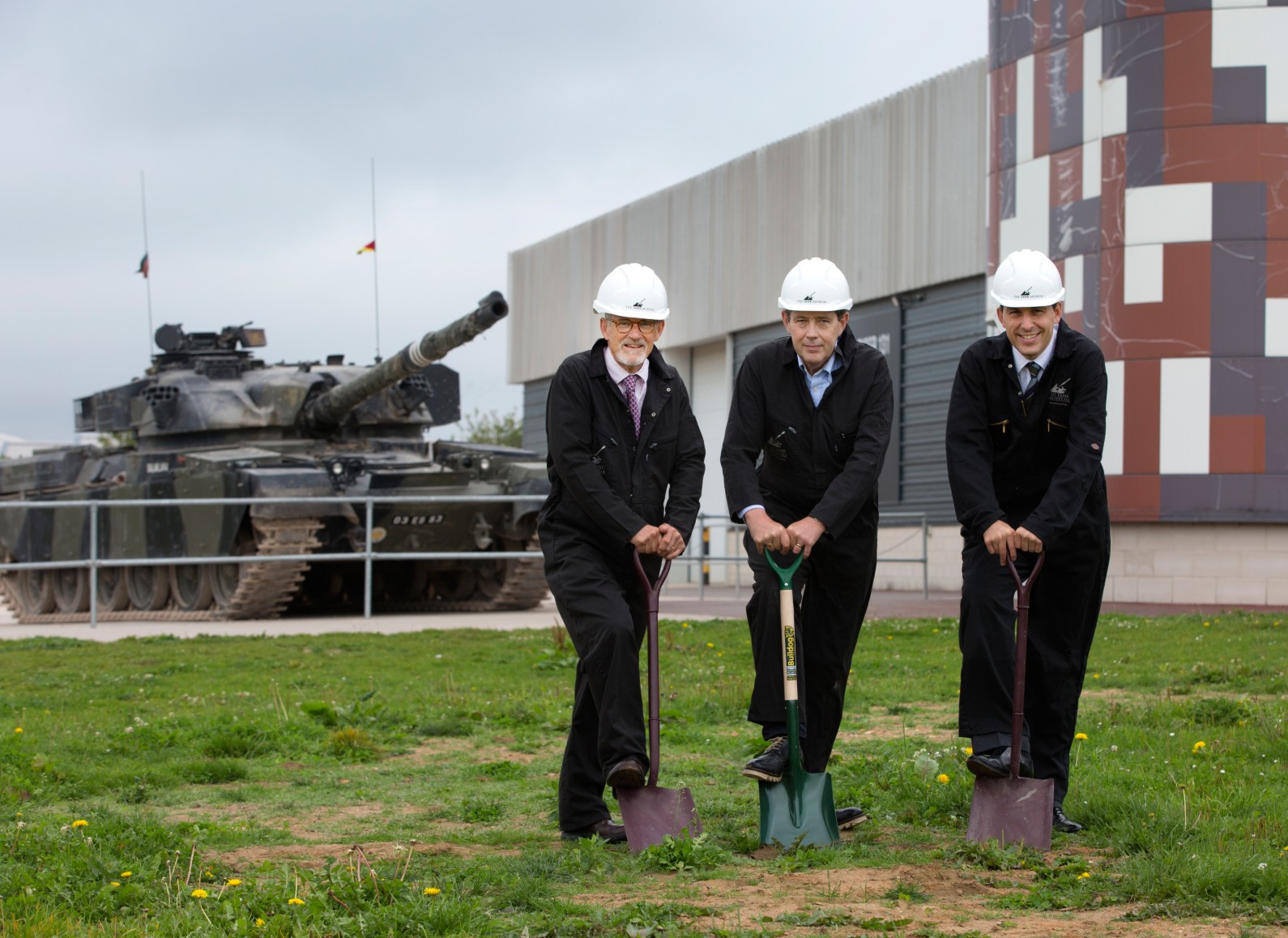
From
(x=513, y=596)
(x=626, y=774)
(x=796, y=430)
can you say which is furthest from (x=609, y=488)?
(x=513, y=596)

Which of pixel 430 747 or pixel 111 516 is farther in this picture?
pixel 111 516

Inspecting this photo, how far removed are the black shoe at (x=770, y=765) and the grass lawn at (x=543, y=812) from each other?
219 millimetres

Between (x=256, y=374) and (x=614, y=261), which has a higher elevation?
(x=614, y=261)

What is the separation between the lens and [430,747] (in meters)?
8.91

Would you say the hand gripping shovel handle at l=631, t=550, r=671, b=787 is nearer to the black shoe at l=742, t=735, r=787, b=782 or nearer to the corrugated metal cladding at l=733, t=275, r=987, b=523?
the black shoe at l=742, t=735, r=787, b=782

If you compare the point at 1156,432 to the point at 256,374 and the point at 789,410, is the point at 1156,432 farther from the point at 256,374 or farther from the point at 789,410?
the point at 789,410

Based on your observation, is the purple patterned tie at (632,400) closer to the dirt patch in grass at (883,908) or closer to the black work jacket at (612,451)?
the black work jacket at (612,451)

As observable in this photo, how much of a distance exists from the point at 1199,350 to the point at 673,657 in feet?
33.4

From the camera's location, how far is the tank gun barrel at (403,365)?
18156mm

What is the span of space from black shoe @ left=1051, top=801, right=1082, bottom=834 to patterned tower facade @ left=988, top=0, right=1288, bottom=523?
15.2 m

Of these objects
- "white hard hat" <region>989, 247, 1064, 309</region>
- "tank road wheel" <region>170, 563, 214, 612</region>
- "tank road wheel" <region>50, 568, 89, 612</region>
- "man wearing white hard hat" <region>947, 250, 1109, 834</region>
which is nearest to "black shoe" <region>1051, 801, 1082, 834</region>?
"man wearing white hard hat" <region>947, 250, 1109, 834</region>

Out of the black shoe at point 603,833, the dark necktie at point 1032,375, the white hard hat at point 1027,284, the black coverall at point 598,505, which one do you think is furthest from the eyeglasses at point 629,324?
the black shoe at point 603,833

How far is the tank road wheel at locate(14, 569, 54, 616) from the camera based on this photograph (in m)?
23.9

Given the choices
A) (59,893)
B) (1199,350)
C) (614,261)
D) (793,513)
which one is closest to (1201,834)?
(793,513)
